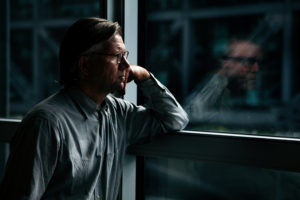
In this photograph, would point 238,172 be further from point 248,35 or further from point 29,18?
point 29,18

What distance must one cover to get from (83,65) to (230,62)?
0.56 meters

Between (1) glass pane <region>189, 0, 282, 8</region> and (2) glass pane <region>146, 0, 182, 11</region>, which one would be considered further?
(2) glass pane <region>146, 0, 182, 11</region>

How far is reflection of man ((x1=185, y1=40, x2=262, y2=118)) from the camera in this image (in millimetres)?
1146

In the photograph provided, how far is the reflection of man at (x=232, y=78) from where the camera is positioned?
1.15m

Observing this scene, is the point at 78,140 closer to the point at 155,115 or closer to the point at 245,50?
the point at 155,115

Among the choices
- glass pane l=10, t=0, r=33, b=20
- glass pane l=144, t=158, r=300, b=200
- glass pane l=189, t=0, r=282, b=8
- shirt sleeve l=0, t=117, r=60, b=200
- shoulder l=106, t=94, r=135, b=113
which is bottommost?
glass pane l=144, t=158, r=300, b=200

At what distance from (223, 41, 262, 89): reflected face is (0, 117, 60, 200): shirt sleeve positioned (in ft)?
2.28

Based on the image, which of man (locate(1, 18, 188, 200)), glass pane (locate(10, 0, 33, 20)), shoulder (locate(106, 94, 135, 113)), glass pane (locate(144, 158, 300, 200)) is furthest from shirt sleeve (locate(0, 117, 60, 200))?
glass pane (locate(10, 0, 33, 20))

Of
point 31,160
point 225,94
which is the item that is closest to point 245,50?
point 225,94

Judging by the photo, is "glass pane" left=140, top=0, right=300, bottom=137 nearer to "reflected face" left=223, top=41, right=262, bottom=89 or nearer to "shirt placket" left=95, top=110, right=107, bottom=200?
"reflected face" left=223, top=41, right=262, bottom=89

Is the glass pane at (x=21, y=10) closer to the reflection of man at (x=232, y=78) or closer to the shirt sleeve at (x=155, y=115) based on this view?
the shirt sleeve at (x=155, y=115)

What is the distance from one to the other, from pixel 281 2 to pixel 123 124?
0.73 metres

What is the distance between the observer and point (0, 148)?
1.99m

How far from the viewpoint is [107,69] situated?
1.05 meters
